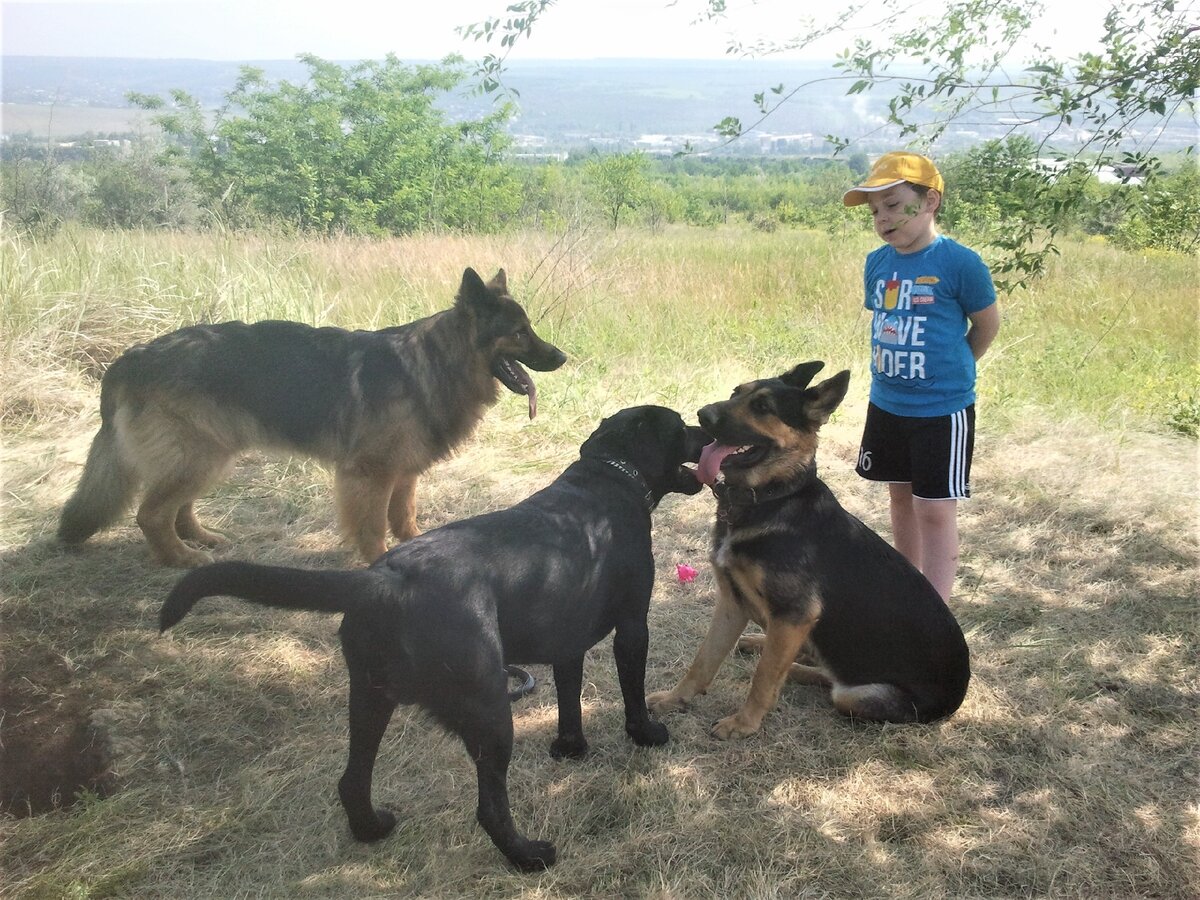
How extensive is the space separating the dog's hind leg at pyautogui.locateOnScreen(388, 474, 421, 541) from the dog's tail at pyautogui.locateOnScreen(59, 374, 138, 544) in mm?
1577

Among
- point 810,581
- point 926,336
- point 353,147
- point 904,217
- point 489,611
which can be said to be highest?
point 353,147

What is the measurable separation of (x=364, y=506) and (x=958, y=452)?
137 inches

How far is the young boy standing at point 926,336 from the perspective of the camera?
385cm

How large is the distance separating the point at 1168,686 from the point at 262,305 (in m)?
7.84

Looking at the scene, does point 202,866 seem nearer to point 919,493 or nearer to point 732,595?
point 732,595

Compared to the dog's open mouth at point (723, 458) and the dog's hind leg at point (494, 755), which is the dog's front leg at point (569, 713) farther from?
the dog's open mouth at point (723, 458)

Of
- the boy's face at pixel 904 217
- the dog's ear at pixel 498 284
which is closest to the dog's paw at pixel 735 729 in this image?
the boy's face at pixel 904 217

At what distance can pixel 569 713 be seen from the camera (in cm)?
343

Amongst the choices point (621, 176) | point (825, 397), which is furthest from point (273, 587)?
point (621, 176)

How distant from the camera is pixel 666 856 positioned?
2924mm

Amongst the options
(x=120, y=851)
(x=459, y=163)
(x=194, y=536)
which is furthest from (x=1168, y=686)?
(x=459, y=163)

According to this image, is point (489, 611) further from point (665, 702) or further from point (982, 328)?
point (982, 328)

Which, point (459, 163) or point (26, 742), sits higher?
point (459, 163)

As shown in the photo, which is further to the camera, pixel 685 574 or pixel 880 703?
pixel 685 574
